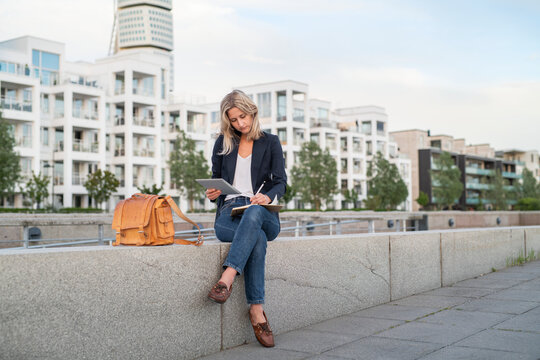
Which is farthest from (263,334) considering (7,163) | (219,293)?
(7,163)

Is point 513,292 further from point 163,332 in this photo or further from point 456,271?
point 163,332

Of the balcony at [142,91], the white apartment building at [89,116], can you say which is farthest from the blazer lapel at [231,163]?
the balcony at [142,91]

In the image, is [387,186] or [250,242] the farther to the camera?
[387,186]

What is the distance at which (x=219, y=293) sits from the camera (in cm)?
445

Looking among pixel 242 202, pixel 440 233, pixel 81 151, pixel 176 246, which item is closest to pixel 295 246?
pixel 242 202

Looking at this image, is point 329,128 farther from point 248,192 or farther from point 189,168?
point 248,192

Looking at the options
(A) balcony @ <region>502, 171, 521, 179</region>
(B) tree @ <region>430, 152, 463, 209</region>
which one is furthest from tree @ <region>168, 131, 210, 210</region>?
(A) balcony @ <region>502, 171, 521, 179</region>

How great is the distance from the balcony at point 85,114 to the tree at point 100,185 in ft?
19.4

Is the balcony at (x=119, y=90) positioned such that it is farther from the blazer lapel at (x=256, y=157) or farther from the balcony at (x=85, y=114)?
the blazer lapel at (x=256, y=157)

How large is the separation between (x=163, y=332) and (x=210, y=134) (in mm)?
61759

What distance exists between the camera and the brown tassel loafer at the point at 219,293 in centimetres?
443

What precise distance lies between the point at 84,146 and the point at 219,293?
50.9 m

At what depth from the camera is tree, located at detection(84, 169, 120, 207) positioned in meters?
48.4

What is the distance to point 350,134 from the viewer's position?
286ft
